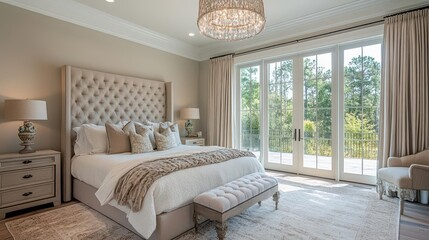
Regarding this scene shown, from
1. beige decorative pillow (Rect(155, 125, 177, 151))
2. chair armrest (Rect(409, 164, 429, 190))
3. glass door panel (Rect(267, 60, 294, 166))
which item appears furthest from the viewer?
Answer: glass door panel (Rect(267, 60, 294, 166))

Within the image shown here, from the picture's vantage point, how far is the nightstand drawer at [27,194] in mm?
2763

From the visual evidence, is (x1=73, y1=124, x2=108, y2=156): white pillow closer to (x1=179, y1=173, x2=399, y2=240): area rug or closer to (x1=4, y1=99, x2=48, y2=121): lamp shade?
(x1=4, y1=99, x2=48, y2=121): lamp shade

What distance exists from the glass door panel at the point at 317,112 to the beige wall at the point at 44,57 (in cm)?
368

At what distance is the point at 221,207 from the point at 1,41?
11.9ft

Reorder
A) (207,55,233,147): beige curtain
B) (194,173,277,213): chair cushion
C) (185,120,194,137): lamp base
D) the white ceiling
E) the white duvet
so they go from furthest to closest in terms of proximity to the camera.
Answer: (185,120,194,137): lamp base → (207,55,233,147): beige curtain → the white ceiling → (194,173,277,213): chair cushion → the white duvet

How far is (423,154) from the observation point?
3.18 meters

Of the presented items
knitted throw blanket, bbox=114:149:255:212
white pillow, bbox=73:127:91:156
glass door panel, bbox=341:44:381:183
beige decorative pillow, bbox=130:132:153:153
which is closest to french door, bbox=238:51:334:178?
glass door panel, bbox=341:44:381:183

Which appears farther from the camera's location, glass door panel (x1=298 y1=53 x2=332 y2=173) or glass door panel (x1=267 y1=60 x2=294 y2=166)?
glass door panel (x1=267 y1=60 x2=294 y2=166)

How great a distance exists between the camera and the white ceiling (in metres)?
3.62

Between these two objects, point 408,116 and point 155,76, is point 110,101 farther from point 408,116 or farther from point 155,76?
point 408,116

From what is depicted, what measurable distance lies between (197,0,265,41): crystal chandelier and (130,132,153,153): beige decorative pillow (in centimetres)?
183

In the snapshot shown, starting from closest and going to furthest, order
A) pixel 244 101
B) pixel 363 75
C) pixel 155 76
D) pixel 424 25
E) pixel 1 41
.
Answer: pixel 1 41
pixel 424 25
pixel 363 75
pixel 155 76
pixel 244 101

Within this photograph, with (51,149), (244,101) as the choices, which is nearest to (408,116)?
(244,101)

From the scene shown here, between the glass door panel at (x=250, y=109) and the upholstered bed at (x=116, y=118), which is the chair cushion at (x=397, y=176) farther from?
the glass door panel at (x=250, y=109)
